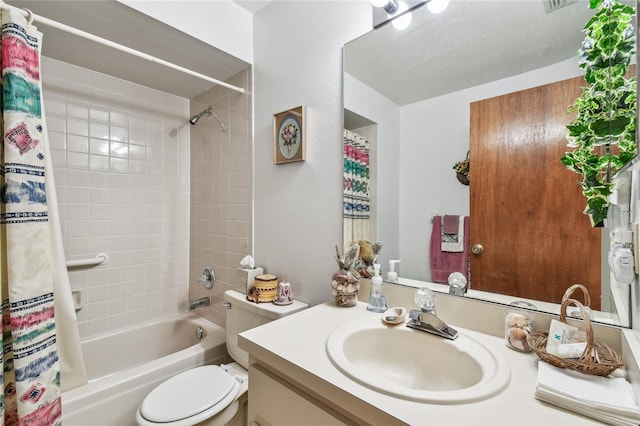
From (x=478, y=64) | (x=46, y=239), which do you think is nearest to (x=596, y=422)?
(x=478, y=64)

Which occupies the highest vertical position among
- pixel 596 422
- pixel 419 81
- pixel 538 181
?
pixel 419 81

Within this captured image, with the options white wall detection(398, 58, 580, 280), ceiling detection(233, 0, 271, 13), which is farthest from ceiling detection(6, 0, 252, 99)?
white wall detection(398, 58, 580, 280)

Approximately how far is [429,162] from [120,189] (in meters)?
2.00

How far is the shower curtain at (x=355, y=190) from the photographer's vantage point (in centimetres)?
122

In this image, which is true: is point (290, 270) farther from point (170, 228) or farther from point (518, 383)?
point (170, 228)

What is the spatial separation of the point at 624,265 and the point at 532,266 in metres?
0.20

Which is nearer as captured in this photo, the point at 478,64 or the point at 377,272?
the point at 478,64

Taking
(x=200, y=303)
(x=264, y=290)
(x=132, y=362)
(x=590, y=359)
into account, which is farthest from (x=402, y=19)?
(x=132, y=362)

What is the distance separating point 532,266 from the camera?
838 mm

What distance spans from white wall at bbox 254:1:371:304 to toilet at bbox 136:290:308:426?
0.79 ft

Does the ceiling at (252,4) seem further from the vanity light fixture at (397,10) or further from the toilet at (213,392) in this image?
the toilet at (213,392)

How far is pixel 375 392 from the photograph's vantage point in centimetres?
60

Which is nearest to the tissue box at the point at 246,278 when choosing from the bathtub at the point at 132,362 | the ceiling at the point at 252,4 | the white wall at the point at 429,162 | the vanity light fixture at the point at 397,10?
the bathtub at the point at 132,362

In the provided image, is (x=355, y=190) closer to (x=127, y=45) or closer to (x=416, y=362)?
(x=416, y=362)
